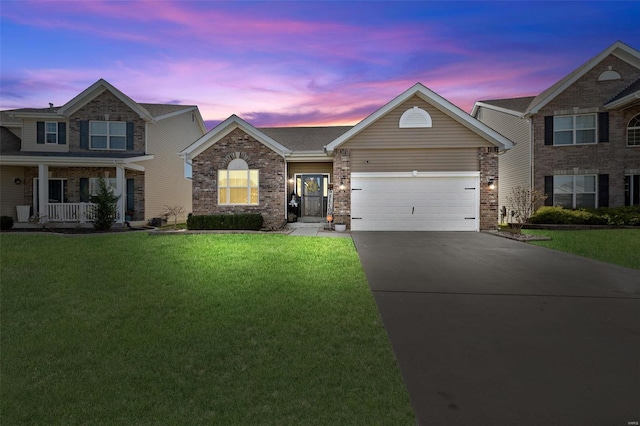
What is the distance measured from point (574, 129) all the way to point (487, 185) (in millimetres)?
7300

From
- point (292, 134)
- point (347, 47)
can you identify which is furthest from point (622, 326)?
A: point (292, 134)

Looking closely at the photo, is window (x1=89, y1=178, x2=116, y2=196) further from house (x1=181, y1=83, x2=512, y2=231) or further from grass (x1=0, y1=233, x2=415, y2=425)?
grass (x1=0, y1=233, x2=415, y2=425)

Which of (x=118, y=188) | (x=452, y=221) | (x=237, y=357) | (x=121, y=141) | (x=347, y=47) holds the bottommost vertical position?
(x=237, y=357)

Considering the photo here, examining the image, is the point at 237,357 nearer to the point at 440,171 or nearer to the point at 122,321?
the point at 122,321

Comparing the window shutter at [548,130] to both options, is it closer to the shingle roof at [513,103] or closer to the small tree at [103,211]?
the shingle roof at [513,103]

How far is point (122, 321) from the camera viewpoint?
4.66m

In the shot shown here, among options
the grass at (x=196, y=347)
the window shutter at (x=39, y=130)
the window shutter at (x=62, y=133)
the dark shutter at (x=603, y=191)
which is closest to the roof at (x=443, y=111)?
the dark shutter at (x=603, y=191)

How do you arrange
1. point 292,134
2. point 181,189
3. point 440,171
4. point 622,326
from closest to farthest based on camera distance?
1. point 622,326
2. point 440,171
3. point 292,134
4. point 181,189

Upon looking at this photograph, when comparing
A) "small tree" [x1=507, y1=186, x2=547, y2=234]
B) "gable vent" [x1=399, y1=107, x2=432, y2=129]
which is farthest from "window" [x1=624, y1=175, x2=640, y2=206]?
"gable vent" [x1=399, y1=107, x2=432, y2=129]

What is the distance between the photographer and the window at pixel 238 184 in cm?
1612

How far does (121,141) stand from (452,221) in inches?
718

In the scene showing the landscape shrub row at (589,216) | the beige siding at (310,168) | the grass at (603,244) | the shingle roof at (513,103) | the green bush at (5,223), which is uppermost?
the shingle roof at (513,103)

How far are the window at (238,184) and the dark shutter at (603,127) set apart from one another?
17.3m

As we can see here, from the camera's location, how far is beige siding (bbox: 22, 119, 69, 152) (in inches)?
757
